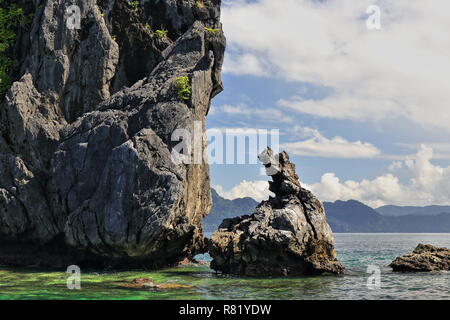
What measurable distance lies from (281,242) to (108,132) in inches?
639

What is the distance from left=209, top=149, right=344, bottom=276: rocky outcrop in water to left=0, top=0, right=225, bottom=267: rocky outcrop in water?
12.2ft

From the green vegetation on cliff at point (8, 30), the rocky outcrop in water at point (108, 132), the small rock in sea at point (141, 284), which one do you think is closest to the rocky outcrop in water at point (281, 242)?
the rocky outcrop in water at point (108, 132)

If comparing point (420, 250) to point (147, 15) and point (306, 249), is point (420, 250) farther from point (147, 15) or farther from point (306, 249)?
point (147, 15)

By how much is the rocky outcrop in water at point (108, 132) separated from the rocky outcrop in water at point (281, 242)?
372 centimetres

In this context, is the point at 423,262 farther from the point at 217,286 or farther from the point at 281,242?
the point at 217,286

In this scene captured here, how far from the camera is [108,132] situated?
36.1 meters

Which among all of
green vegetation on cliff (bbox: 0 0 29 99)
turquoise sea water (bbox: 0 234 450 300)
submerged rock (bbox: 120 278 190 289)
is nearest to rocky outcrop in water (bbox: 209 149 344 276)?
turquoise sea water (bbox: 0 234 450 300)

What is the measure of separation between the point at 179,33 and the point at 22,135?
16993mm

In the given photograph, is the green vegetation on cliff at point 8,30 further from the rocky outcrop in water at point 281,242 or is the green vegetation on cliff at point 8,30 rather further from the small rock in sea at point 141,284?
the rocky outcrop in water at point 281,242

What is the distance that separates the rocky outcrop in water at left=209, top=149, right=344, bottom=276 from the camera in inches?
1241

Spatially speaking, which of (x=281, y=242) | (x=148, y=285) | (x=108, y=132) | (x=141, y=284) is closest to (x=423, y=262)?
(x=281, y=242)

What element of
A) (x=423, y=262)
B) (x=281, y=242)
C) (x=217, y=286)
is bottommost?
(x=217, y=286)

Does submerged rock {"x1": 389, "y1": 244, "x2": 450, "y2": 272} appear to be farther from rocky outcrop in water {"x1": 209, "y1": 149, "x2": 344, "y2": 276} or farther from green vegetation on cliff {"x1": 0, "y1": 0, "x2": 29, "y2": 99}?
green vegetation on cliff {"x1": 0, "y1": 0, "x2": 29, "y2": 99}
